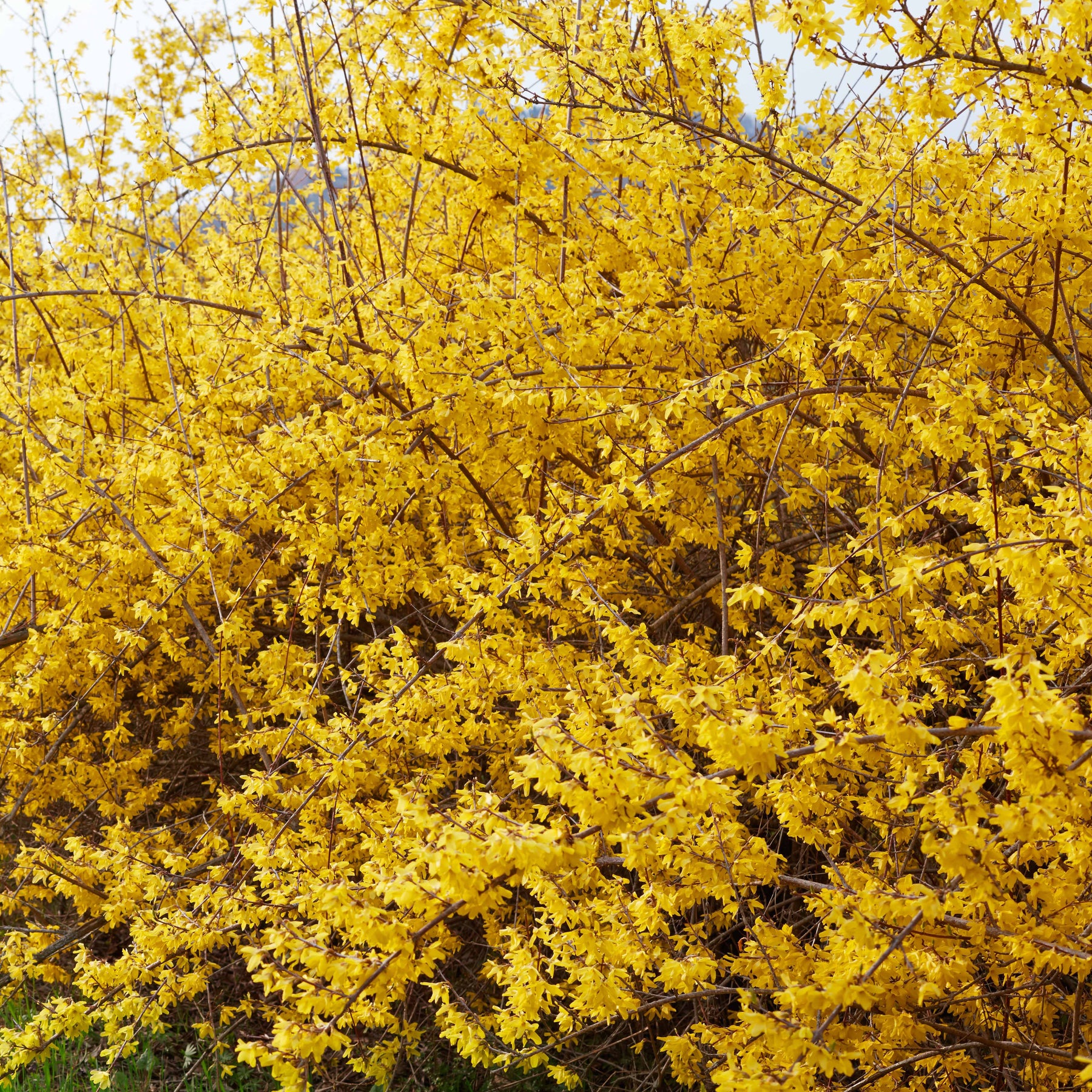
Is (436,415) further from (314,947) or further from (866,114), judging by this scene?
(866,114)

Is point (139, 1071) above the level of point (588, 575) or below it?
below

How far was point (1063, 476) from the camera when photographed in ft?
7.68

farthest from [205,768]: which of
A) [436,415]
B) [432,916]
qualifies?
[432,916]

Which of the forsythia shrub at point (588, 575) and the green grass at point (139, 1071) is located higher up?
the forsythia shrub at point (588, 575)

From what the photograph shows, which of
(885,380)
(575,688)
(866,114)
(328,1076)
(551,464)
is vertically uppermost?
(866,114)

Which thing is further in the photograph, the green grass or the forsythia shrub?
the green grass

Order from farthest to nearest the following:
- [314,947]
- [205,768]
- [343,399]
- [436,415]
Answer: [205,768], [343,399], [436,415], [314,947]

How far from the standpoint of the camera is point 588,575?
3.45 meters

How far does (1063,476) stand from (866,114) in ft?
7.90

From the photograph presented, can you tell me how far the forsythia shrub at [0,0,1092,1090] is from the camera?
2.28 meters

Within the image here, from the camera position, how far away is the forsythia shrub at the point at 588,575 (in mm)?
2283

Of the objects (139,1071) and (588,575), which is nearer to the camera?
(588,575)

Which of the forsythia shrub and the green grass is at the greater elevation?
the forsythia shrub

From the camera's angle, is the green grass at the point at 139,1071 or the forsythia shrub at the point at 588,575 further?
the green grass at the point at 139,1071
